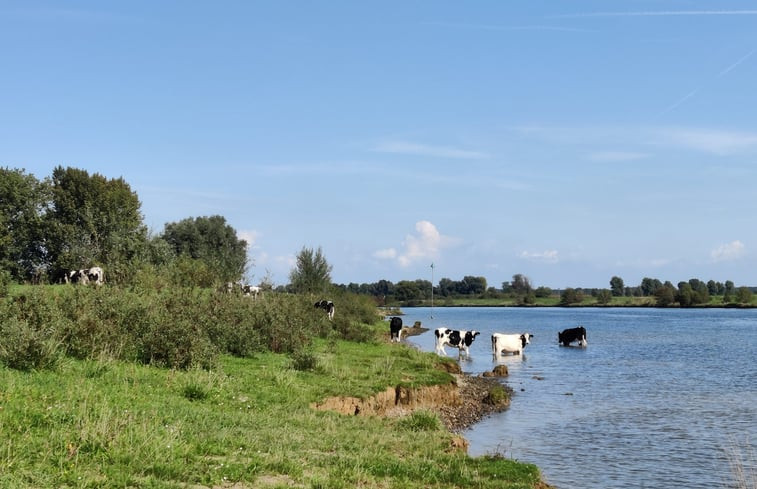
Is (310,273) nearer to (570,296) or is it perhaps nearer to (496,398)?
(496,398)

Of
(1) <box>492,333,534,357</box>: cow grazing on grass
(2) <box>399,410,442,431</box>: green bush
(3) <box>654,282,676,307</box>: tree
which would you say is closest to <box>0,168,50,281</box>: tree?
(1) <box>492,333,534,357</box>: cow grazing on grass

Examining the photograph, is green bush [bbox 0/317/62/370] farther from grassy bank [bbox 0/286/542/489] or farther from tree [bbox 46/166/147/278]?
tree [bbox 46/166/147/278]

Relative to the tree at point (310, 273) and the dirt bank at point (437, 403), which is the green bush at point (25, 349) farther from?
the tree at point (310, 273)

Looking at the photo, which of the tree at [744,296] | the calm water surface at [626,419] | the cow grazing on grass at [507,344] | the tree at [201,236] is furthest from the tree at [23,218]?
the tree at [744,296]

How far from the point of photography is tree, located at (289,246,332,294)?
49125 millimetres

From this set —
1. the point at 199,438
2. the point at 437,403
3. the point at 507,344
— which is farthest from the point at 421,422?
the point at 507,344

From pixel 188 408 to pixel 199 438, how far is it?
216cm

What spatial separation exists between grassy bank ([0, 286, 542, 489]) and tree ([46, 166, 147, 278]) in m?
36.2

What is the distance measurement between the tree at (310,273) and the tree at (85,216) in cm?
1486

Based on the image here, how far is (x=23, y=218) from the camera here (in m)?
58.0

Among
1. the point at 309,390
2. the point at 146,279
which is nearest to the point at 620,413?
the point at 309,390

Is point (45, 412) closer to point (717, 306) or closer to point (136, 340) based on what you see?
point (136, 340)

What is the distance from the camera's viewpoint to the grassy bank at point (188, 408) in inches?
342

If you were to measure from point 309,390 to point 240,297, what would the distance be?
1129 cm
